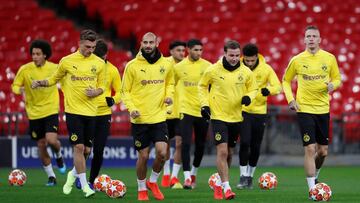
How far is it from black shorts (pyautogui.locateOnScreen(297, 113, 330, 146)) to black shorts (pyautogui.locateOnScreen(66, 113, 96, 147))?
3094 mm

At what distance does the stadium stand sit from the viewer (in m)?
27.0

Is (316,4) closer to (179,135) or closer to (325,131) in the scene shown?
(179,135)

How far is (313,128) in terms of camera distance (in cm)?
1402

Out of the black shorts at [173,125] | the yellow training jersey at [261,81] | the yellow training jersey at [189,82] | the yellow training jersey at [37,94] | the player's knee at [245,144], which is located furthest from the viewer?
the black shorts at [173,125]

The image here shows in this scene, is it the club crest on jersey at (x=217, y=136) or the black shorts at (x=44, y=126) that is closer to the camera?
the club crest on jersey at (x=217, y=136)

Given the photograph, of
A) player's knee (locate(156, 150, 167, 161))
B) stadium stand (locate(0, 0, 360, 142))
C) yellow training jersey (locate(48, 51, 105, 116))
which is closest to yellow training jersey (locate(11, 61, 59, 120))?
yellow training jersey (locate(48, 51, 105, 116))

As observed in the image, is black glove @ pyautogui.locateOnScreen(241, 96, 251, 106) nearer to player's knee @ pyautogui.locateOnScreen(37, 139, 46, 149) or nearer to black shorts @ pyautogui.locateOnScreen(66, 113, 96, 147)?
black shorts @ pyautogui.locateOnScreen(66, 113, 96, 147)

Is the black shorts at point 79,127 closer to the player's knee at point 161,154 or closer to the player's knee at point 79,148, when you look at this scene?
the player's knee at point 79,148

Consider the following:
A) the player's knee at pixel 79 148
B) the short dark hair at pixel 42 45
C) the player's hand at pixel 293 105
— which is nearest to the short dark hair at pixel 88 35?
the player's knee at pixel 79 148

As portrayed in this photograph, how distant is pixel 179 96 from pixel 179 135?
68cm

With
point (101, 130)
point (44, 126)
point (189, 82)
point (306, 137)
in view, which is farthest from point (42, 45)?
point (306, 137)

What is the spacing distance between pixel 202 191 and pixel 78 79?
295cm

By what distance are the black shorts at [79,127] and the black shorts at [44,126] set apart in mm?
2547

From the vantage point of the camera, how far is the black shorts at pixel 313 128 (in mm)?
13953
